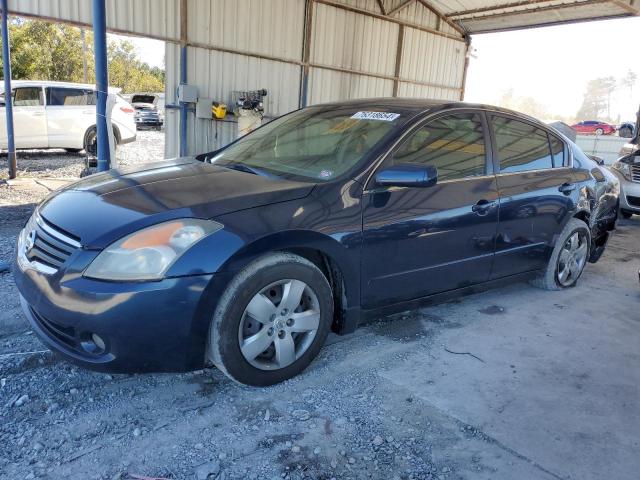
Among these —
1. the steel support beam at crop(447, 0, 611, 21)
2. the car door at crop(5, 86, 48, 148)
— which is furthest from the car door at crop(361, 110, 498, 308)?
the car door at crop(5, 86, 48, 148)

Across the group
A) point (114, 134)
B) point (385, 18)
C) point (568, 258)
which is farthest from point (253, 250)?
point (385, 18)

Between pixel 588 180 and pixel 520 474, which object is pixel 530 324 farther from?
pixel 520 474

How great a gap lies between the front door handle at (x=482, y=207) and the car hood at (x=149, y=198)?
125cm

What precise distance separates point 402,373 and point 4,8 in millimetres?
8066

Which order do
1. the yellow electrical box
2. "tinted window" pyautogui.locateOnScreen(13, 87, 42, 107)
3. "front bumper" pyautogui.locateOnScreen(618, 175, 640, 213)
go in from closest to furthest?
"front bumper" pyautogui.locateOnScreen(618, 175, 640, 213)
the yellow electrical box
"tinted window" pyautogui.locateOnScreen(13, 87, 42, 107)

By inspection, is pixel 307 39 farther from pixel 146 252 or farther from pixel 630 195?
pixel 146 252

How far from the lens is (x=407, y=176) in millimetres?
2795

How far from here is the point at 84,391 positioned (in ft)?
8.29

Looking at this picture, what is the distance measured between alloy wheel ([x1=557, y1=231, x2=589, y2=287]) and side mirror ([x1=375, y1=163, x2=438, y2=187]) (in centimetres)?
209

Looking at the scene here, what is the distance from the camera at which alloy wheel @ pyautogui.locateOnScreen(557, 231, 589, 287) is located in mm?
4359

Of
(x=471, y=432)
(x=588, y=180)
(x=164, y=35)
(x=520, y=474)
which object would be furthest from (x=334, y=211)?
(x=164, y=35)

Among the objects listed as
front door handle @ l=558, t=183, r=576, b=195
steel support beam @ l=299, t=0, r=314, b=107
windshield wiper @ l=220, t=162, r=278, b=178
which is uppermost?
steel support beam @ l=299, t=0, r=314, b=107

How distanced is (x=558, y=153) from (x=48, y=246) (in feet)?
12.4

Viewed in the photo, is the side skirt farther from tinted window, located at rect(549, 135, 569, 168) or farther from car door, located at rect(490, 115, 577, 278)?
tinted window, located at rect(549, 135, 569, 168)
